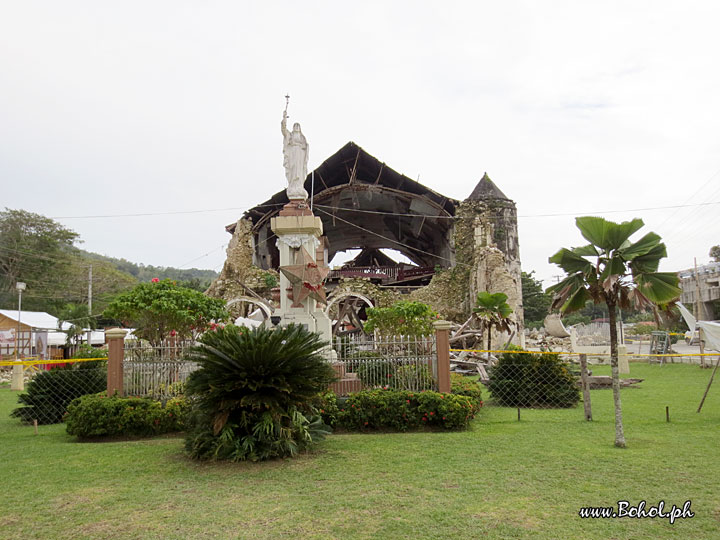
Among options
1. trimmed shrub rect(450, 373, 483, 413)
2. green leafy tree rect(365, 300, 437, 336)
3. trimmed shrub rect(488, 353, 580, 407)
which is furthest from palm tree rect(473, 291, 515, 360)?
trimmed shrub rect(450, 373, 483, 413)

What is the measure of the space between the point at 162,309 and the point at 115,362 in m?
2.43

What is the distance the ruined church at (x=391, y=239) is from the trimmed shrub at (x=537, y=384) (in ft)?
39.2

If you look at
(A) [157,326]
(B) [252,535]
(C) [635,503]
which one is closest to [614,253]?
(C) [635,503]

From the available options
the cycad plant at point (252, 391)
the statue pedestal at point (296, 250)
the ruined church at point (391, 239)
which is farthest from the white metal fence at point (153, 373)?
the ruined church at point (391, 239)

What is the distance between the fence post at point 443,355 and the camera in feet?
30.8

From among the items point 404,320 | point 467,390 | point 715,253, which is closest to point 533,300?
point 715,253

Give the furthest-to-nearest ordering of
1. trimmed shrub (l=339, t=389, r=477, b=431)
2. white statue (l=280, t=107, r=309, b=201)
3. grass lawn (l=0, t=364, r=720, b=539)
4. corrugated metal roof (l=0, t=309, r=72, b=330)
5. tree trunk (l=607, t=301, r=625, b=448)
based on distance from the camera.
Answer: corrugated metal roof (l=0, t=309, r=72, b=330) < white statue (l=280, t=107, r=309, b=201) < trimmed shrub (l=339, t=389, r=477, b=431) < tree trunk (l=607, t=301, r=625, b=448) < grass lawn (l=0, t=364, r=720, b=539)

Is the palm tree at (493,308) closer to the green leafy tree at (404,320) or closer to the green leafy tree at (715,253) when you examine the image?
the green leafy tree at (404,320)

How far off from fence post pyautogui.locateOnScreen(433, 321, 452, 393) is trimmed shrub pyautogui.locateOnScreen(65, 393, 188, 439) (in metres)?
4.63

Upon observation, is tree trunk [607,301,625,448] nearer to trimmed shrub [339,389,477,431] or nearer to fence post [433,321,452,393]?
trimmed shrub [339,389,477,431]

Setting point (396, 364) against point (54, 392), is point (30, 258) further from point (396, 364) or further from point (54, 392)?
point (396, 364)

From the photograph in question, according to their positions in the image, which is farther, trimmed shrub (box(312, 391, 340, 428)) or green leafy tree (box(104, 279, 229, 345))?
green leafy tree (box(104, 279, 229, 345))

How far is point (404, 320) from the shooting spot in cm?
1569

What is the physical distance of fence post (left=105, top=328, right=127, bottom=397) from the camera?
926 cm
